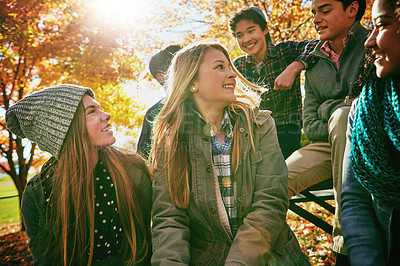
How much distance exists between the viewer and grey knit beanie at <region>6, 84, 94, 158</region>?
2238mm

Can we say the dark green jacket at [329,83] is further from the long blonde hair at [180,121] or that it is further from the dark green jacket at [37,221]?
the dark green jacket at [37,221]

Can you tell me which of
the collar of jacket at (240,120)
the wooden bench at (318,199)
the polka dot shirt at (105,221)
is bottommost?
the wooden bench at (318,199)

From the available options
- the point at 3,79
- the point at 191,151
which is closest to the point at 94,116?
the point at 191,151

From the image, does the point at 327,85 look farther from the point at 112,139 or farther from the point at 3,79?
the point at 3,79

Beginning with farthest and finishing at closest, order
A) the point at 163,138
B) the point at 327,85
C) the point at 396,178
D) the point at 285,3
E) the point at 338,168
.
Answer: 1. the point at 285,3
2. the point at 327,85
3. the point at 163,138
4. the point at 338,168
5. the point at 396,178

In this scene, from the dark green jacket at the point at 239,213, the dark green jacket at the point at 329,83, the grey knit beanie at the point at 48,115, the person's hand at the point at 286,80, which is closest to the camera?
the dark green jacket at the point at 239,213

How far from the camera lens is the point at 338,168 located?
2.02 meters

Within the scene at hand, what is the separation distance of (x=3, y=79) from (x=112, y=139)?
5215 mm

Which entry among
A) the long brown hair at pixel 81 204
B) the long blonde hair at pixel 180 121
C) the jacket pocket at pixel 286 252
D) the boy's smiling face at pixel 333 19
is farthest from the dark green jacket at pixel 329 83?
the long brown hair at pixel 81 204

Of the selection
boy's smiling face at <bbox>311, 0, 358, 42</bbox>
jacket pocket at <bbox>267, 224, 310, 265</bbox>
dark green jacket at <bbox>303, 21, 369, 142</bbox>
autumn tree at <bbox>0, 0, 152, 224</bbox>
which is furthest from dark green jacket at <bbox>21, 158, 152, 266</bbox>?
autumn tree at <bbox>0, 0, 152, 224</bbox>

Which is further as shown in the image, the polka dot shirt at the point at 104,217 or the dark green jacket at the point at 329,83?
the dark green jacket at the point at 329,83

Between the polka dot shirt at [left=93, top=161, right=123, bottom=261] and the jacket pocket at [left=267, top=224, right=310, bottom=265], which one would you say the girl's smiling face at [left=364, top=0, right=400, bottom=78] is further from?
the polka dot shirt at [left=93, top=161, right=123, bottom=261]

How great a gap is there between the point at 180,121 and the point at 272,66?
6.32 ft

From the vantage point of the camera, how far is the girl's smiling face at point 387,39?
134cm
